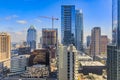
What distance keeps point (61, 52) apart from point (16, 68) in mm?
3878

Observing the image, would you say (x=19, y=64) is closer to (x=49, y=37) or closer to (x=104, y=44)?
Result: (x=49, y=37)

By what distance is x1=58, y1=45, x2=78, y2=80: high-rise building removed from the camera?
200 inches

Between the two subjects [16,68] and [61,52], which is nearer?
[61,52]

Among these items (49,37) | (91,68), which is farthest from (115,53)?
(49,37)

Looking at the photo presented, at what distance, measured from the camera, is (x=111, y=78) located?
5645 millimetres

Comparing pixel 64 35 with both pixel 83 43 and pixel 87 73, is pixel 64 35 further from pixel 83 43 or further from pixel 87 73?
pixel 87 73

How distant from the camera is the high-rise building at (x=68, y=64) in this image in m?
5.07

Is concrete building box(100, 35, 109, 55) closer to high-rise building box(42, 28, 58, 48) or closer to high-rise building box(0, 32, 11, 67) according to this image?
high-rise building box(42, 28, 58, 48)

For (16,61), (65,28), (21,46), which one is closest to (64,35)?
(65,28)

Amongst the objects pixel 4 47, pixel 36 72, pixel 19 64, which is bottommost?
pixel 36 72

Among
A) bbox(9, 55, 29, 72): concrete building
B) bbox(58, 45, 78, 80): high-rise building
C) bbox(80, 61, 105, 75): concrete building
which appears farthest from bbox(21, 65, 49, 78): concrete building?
bbox(58, 45, 78, 80): high-rise building

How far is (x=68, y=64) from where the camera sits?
203 inches

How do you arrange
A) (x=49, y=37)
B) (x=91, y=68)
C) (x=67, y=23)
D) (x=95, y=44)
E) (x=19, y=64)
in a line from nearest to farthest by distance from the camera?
(x=91, y=68)
(x=19, y=64)
(x=49, y=37)
(x=67, y=23)
(x=95, y=44)

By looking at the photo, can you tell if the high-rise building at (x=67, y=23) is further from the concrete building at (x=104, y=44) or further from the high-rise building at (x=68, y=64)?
the high-rise building at (x=68, y=64)
